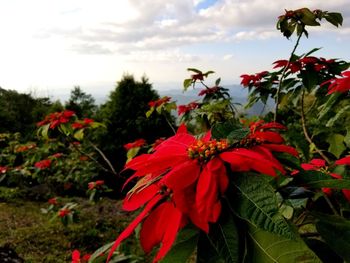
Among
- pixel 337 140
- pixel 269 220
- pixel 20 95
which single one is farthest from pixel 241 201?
pixel 20 95

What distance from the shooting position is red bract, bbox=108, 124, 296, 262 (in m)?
0.47

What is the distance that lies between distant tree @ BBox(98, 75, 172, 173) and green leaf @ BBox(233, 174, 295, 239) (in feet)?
18.8

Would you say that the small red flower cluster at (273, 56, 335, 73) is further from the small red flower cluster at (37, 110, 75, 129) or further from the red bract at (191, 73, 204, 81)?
the small red flower cluster at (37, 110, 75, 129)

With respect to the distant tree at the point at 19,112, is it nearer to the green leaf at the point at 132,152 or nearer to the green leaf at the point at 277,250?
the green leaf at the point at 132,152

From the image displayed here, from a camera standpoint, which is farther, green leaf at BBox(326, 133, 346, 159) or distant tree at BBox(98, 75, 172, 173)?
distant tree at BBox(98, 75, 172, 173)

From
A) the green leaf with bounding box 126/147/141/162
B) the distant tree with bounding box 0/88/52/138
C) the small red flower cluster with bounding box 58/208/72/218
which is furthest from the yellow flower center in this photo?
the distant tree with bounding box 0/88/52/138

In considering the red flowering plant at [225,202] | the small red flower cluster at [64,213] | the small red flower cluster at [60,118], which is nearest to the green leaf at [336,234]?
→ the red flowering plant at [225,202]

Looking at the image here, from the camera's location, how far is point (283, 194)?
62 centimetres

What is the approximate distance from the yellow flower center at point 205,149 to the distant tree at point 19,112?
852cm

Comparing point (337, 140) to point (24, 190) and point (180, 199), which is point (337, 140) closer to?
point (180, 199)

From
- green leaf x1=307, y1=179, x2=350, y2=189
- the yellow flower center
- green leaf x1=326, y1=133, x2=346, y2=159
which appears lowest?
green leaf x1=326, y1=133, x2=346, y2=159

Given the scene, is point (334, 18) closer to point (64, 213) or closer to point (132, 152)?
point (132, 152)

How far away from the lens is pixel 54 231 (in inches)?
182

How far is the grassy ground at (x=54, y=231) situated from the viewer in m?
3.97
